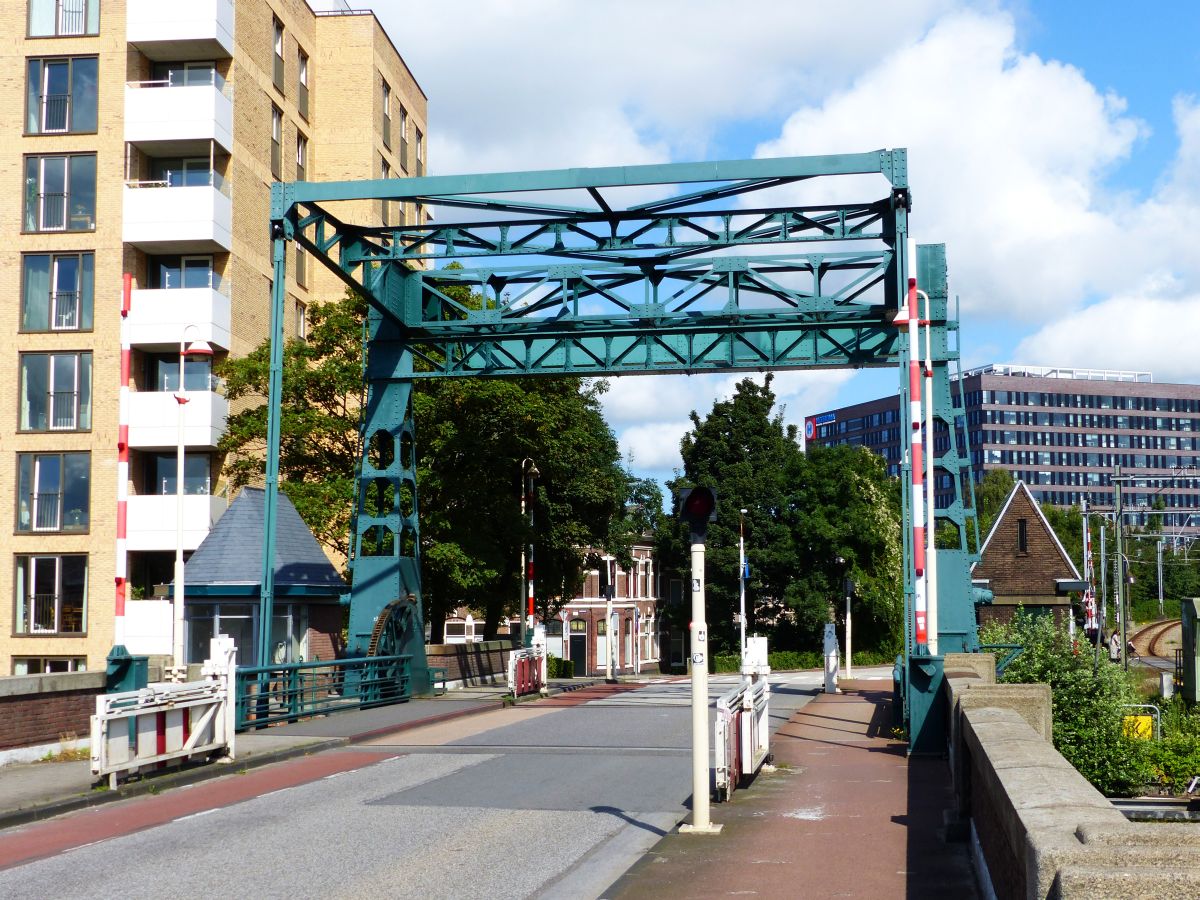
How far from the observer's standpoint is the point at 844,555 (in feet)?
217

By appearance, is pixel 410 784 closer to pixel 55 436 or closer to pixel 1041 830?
pixel 1041 830

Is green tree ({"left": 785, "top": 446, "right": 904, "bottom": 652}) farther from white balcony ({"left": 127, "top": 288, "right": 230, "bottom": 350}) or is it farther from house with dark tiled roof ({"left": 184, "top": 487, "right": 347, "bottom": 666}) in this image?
house with dark tiled roof ({"left": 184, "top": 487, "right": 347, "bottom": 666})

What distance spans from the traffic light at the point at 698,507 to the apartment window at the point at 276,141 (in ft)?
116

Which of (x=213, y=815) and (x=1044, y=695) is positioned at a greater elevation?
(x=1044, y=695)

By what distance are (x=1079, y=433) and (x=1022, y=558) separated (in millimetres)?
103994

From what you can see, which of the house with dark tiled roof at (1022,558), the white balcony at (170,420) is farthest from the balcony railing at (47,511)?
the house with dark tiled roof at (1022,558)

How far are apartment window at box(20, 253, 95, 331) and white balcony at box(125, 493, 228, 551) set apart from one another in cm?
569

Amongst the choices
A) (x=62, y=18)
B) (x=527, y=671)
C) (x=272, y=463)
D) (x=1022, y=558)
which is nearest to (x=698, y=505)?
(x=272, y=463)

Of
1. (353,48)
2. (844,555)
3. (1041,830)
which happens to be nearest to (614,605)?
(844,555)

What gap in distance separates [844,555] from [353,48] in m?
33.5

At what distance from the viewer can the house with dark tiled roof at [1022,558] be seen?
61094 mm

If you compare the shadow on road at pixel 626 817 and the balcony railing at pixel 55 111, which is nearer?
the shadow on road at pixel 626 817

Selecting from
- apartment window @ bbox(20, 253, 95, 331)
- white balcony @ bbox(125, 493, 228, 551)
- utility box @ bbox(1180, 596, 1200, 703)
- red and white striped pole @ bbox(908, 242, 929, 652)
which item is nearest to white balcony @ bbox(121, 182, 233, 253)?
apartment window @ bbox(20, 253, 95, 331)

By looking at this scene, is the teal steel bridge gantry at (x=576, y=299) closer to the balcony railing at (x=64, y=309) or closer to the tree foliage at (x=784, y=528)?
the balcony railing at (x=64, y=309)
